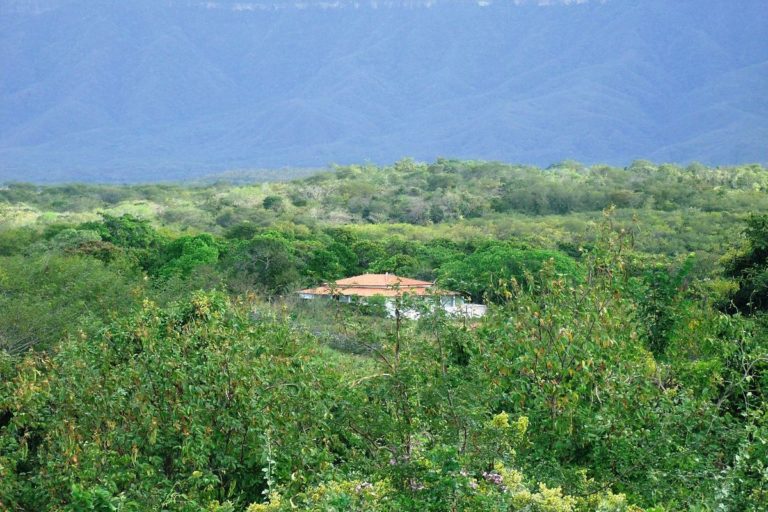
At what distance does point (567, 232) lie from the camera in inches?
2446

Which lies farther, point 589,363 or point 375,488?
point 589,363

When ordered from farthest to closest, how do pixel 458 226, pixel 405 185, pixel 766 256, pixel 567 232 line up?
1. pixel 405 185
2. pixel 458 226
3. pixel 567 232
4. pixel 766 256

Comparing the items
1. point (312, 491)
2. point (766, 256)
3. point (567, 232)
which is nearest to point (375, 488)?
point (312, 491)

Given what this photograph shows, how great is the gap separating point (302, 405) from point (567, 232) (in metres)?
55.2

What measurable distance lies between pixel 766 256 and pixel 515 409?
46.8 ft

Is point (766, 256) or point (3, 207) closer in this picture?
point (766, 256)

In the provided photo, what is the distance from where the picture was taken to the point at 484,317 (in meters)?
9.96

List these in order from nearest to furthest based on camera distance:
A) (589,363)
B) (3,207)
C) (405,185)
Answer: (589,363) < (3,207) < (405,185)

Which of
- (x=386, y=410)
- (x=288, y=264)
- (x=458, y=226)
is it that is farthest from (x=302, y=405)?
(x=458, y=226)

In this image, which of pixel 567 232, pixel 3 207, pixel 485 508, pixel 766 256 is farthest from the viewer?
pixel 3 207

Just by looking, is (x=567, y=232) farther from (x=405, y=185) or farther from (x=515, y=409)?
(x=515, y=409)

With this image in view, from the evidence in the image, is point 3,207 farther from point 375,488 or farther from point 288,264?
point 375,488

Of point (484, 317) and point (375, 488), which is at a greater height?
point (484, 317)

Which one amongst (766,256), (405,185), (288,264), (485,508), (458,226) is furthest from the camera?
(405,185)
